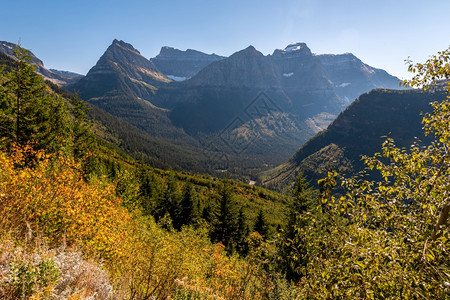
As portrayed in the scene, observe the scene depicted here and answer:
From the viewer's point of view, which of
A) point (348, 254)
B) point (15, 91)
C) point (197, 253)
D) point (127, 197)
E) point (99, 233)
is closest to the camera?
point (348, 254)

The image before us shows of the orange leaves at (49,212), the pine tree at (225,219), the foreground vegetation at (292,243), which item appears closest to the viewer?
the foreground vegetation at (292,243)

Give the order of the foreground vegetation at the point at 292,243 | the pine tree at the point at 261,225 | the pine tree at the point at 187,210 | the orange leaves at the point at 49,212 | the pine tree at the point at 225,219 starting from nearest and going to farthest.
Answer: the foreground vegetation at the point at 292,243
the orange leaves at the point at 49,212
the pine tree at the point at 225,219
the pine tree at the point at 187,210
the pine tree at the point at 261,225

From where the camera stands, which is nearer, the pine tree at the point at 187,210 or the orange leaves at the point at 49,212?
the orange leaves at the point at 49,212

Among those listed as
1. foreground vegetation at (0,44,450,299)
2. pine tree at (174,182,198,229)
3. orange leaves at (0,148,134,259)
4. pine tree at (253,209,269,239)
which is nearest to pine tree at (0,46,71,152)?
orange leaves at (0,148,134,259)

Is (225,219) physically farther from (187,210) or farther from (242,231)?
(187,210)

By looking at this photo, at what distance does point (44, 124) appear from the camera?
930 inches

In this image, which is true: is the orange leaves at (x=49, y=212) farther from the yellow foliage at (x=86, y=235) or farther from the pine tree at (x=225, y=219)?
the pine tree at (x=225, y=219)

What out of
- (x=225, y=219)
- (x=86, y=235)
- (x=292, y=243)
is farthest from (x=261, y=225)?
(x=292, y=243)

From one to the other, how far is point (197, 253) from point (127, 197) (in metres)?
21.1

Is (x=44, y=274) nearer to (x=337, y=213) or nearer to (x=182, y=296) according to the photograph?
(x=182, y=296)

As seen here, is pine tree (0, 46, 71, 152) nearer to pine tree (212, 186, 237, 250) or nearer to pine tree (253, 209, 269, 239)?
pine tree (212, 186, 237, 250)

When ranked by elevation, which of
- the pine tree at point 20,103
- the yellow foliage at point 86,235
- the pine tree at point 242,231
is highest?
the pine tree at point 20,103

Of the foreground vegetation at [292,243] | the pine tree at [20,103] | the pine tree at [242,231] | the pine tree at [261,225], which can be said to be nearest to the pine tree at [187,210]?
the pine tree at [242,231]

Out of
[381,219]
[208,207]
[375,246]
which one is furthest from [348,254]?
[208,207]
